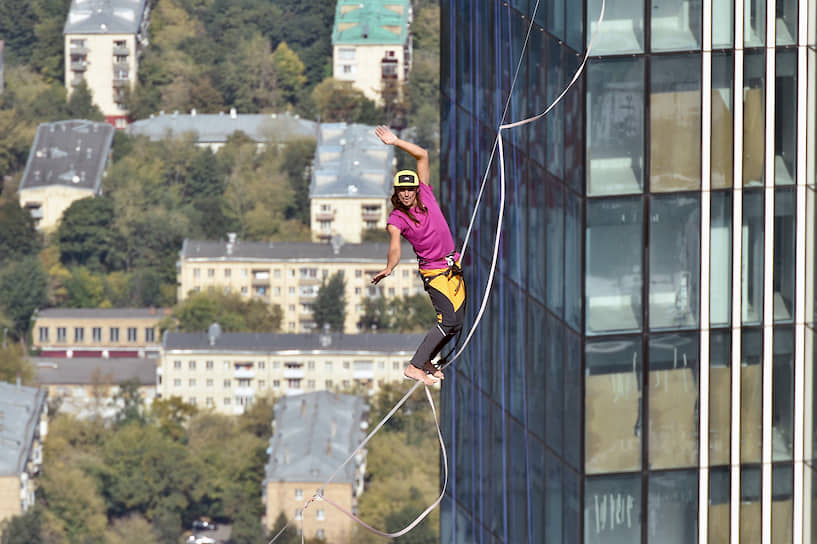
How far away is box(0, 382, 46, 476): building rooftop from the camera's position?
18000cm

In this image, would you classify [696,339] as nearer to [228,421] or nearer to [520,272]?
[520,272]

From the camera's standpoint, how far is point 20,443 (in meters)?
182

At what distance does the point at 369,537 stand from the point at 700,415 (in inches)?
5341

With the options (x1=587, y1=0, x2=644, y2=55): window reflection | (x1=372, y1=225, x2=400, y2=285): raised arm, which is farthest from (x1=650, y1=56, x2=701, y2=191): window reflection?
(x1=372, y1=225, x2=400, y2=285): raised arm

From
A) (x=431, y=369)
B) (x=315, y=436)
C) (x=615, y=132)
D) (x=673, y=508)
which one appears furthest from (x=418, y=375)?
(x=315, y=436)

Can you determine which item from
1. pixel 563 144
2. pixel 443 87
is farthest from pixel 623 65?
pixel 443 87

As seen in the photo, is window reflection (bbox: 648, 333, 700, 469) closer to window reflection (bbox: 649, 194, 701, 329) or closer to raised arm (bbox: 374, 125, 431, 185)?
window reflection (bbox: 649, 194, 701, 329)

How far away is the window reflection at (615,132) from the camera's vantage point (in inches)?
1320

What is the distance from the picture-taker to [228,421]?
196m

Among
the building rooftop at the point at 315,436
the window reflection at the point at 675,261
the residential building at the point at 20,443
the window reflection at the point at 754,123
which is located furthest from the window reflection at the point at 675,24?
the residential building at the point at 20,443

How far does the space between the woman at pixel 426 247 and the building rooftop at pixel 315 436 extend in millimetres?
134285

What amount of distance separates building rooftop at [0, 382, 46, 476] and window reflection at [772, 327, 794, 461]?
491 feet

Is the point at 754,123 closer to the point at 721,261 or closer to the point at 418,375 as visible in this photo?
the point at 721,261

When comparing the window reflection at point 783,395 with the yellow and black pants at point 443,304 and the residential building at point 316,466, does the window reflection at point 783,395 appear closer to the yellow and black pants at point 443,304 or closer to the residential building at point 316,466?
the yellow and black pants at point 443,304
